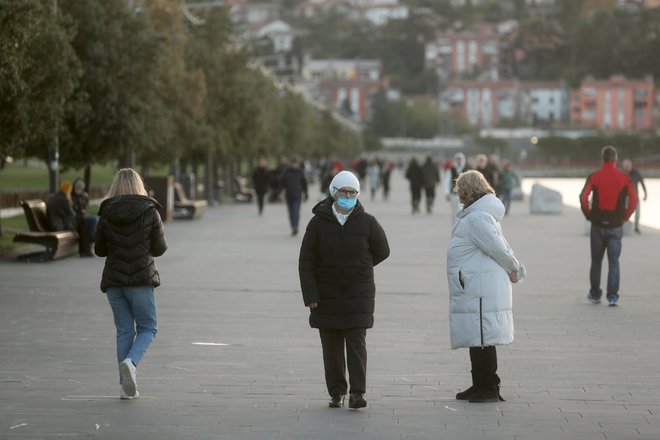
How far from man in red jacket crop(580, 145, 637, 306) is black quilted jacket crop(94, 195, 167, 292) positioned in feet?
21.5

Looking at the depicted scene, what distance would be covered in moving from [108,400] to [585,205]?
7.00 metres

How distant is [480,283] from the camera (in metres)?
9.45

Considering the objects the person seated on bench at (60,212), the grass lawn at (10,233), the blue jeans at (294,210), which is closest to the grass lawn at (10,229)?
the grass lawn at (10,233)

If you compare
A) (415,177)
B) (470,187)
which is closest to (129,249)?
(470,187)

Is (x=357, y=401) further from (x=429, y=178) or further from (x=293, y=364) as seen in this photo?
(x=429, y=178)

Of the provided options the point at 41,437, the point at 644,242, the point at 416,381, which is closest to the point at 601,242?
the point at 416,381

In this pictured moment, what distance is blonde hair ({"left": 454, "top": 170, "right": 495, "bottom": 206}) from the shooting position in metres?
9.48

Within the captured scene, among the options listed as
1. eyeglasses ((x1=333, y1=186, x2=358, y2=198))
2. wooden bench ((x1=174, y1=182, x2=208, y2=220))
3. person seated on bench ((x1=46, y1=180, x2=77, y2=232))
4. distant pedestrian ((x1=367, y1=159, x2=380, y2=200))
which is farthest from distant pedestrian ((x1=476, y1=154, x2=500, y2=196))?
eyeglasses ((x1=333, y1=186, x2=358, y2=198))

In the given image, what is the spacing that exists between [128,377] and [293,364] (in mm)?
1987

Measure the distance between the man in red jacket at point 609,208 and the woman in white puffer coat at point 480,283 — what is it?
19.1 ft

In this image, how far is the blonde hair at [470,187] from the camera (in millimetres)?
9477

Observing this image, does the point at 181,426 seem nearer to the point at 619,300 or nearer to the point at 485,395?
the point at 485,395

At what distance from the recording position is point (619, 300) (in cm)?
1603

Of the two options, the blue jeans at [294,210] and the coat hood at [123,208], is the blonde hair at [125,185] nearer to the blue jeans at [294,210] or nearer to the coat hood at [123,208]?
the coat hood at [123,208]
